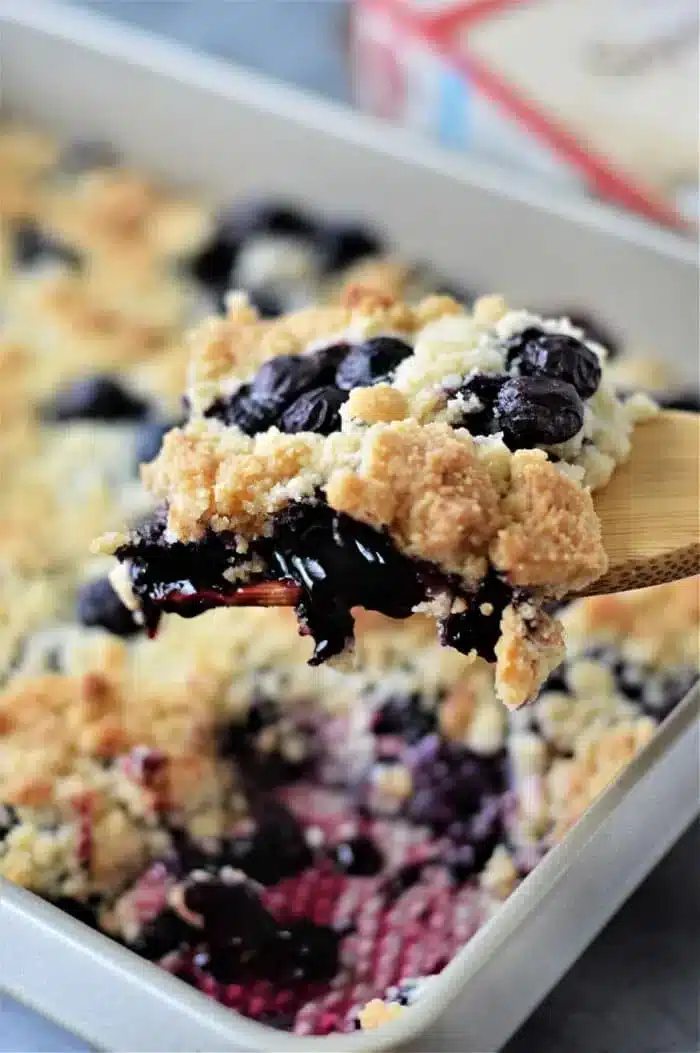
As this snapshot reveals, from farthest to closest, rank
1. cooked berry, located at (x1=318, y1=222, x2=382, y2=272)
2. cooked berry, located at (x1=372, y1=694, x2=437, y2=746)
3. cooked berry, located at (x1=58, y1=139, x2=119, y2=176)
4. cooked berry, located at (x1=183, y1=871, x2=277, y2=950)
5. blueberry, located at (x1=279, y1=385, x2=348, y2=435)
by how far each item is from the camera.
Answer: cooked berry, located at (x1=58, y1=139, x2=119, y2=176) → cooked berry, located at (x1=318, y1=222, x2=382, y2=272) → cooked berry, located at (x1=372, y1=694, x2=437, y2=746) → cooked berry, located at (x1=183, y1=871, x2=277, y2=950) → blueberry, located at (x1=279, y1=385, x2=348, y2=435)

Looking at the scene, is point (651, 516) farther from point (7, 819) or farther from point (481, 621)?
point (7, 819)

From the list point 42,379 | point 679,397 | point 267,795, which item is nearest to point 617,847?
point 267,795

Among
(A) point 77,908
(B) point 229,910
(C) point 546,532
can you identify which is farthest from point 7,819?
(C) point 546,532

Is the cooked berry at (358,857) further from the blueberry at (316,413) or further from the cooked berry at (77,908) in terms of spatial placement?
the blueberry at (316,413)

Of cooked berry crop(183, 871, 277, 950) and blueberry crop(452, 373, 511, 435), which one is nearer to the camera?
blueberry crop(452, 373, 511, 435)

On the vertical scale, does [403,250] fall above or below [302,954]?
above

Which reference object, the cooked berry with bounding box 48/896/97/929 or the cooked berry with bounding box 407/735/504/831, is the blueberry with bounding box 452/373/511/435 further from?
the cooked berry with bounding box 48/896/97/929

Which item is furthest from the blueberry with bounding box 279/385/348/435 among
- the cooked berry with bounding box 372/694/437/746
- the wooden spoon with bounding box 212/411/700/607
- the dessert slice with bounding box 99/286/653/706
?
the cooked berry with bounding box 372/694/437/746
